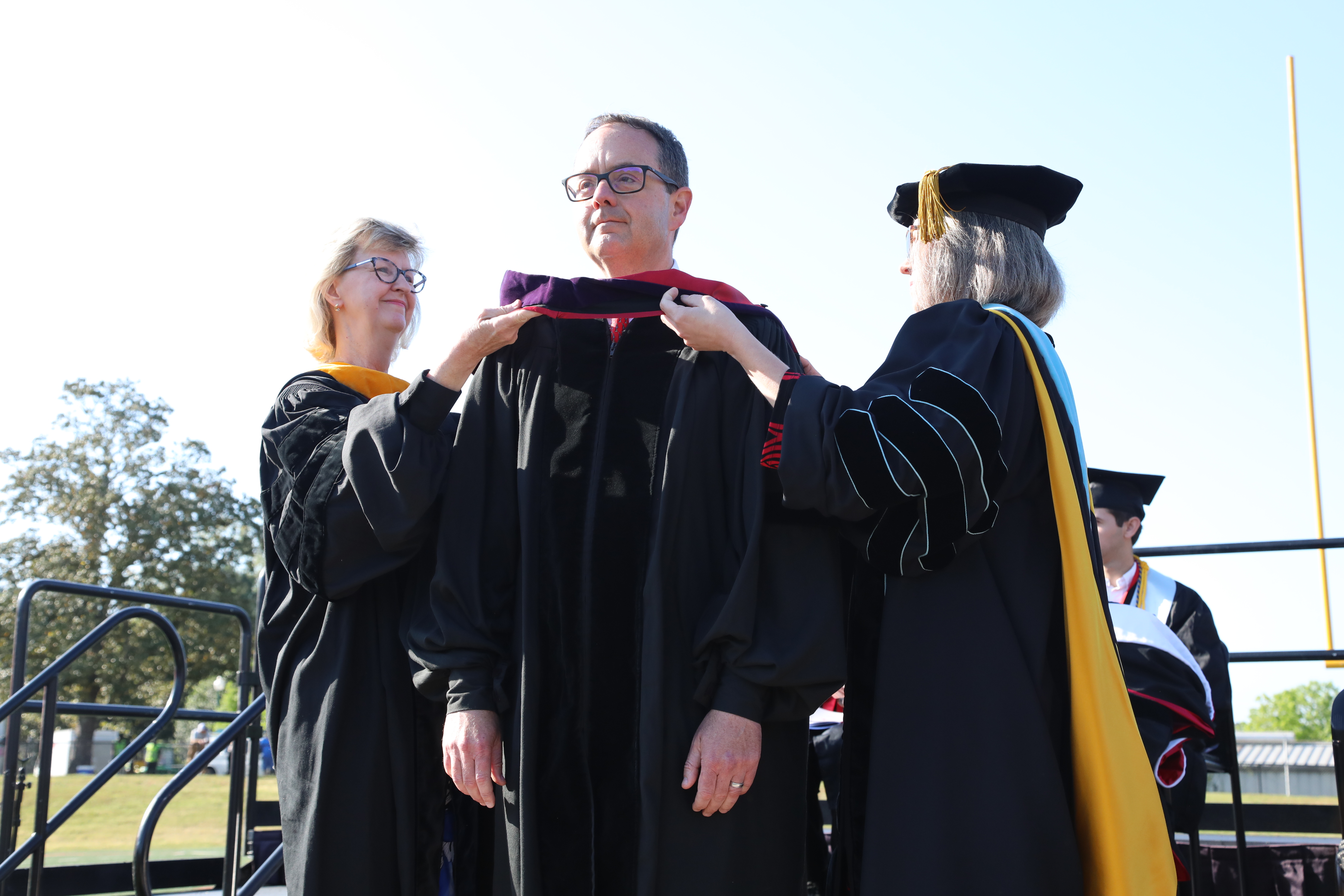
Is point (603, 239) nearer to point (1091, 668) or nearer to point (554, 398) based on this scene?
point (554, 398)

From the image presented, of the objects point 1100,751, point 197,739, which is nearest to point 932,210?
point 1100,751

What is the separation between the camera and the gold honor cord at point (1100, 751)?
79.3 inches

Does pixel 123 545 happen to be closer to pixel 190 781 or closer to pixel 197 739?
pixel 197 739

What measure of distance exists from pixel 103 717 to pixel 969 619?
4.37m

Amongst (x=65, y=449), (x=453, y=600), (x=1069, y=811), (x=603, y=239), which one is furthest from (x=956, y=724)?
(x=65, y=449)

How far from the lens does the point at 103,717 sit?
502 centimetres

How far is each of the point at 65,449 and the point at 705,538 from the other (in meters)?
34.8

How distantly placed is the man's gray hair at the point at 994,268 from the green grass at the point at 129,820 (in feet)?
25.9

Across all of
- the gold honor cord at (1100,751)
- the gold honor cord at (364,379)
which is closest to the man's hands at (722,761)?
the gold honor cord at (1100,751)

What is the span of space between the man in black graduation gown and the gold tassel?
431 millimetres

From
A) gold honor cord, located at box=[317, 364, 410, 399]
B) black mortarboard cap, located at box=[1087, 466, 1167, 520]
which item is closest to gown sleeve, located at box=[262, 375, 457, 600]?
gold honor cord, located at box=[317, 364, 410, 399]

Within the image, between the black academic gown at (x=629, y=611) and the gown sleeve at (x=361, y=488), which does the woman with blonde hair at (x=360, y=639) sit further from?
the black academic gown at (x=629, y=611)

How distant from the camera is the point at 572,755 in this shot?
2316 mm

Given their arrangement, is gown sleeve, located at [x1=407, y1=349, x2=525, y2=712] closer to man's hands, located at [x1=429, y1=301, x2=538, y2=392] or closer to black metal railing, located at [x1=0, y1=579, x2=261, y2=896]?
man's hands, located at [x1=429, y1=301, x2=538, y2=392]
